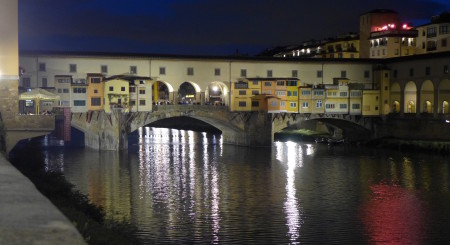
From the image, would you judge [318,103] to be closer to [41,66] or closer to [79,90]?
[79,90]

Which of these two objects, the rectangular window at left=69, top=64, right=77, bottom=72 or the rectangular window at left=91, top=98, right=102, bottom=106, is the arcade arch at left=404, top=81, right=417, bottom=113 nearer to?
the rectangular window at left=91, top=98, right=102, bottom=106

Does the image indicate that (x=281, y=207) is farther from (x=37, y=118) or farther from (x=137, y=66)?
(x=137, y=66)

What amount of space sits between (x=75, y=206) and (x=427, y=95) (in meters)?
48.4

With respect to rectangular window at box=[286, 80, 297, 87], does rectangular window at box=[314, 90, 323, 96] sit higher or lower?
lower

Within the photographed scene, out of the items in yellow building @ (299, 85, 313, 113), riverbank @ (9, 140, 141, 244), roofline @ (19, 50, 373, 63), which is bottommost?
riverbank @ (9, 140, 141, 244)

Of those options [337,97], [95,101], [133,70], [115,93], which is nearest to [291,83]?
[337,97]

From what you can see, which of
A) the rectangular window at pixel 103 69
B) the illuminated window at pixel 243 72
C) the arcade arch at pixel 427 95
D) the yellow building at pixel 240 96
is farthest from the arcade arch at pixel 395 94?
the rectangular window at pixel 103 69

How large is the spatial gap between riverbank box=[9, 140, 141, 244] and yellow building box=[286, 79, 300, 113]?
105ft

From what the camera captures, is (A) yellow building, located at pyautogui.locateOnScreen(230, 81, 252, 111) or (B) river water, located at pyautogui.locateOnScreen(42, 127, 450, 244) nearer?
(B) river water, located at pyautogui.locateOnScreen(42, 127, 450, 244)

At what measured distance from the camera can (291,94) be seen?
54812 millimetres

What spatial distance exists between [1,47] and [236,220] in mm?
11198

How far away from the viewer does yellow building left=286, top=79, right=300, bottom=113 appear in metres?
54.8

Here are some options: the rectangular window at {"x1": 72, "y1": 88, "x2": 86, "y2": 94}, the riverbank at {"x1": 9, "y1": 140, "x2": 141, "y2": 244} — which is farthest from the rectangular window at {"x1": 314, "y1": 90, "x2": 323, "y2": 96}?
the riverbank at {"x1": 9, "y1": 140, "x2": 141, "y2": 244}

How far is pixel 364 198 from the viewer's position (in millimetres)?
25938
